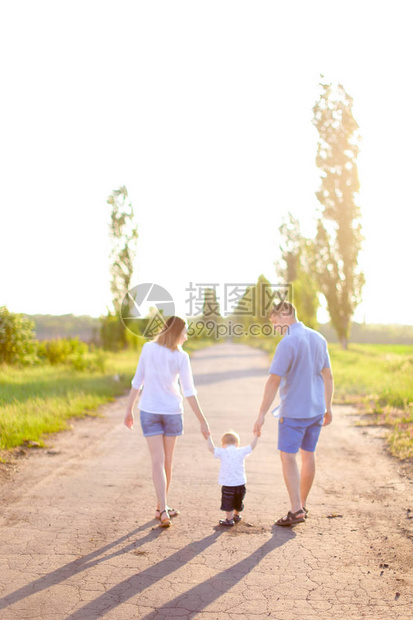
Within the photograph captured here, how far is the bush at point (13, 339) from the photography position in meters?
21.0

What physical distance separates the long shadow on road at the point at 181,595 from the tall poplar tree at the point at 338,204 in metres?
33.8

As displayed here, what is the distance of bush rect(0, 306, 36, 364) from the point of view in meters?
21.0

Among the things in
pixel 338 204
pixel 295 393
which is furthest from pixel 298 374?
pixel 338 204

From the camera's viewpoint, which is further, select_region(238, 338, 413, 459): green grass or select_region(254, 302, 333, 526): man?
select_region(238, 338, 413, 459): green grass

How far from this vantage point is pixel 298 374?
5.70 m

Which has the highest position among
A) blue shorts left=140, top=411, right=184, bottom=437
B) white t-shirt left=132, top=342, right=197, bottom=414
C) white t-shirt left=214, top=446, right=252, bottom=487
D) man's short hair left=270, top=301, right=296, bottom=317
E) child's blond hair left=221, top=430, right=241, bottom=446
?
man's short hair left=270, top=301, right=296, bottom=317

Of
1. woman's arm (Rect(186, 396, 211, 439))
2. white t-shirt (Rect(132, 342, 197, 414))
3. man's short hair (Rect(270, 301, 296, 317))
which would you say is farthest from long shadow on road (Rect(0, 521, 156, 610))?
man's short hair (Rect(270, 301, 296, 317))

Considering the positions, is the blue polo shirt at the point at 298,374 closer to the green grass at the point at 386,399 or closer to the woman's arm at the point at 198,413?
the woman's arm at the point at 198,413

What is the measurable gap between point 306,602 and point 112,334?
116 ft

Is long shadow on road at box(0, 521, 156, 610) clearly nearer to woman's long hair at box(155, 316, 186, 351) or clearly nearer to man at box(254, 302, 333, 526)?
man at box(254, 302, 333, 526)

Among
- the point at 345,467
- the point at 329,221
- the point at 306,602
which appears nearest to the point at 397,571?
the point at 306,602

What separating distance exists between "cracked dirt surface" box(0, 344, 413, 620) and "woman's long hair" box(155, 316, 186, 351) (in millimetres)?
1639

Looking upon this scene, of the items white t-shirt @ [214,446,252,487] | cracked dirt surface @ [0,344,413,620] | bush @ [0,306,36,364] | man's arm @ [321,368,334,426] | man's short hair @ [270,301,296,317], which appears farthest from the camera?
bush @ [0,306,36,364]

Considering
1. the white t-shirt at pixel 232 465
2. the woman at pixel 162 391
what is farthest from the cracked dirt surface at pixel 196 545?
the woman at pixel 162 391
